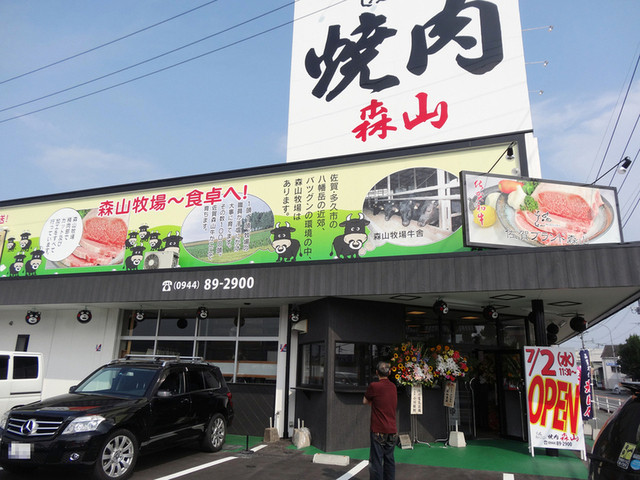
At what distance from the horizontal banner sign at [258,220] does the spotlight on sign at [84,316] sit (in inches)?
55.7

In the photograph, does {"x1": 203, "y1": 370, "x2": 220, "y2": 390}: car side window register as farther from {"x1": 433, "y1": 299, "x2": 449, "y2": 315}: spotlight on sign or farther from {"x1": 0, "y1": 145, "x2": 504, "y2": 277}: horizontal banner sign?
{"x1": 433, "y1": 299, "x2": 449, "y2": 315}: spotlight on sign

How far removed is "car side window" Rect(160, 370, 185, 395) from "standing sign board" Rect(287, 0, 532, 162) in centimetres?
945

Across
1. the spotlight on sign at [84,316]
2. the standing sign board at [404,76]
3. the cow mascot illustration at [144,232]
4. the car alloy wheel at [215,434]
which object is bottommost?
the car alloy wheel at [215,434]

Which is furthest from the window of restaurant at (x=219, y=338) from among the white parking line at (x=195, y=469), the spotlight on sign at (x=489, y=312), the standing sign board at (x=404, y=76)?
the standing sign board at (x=404, y=76)

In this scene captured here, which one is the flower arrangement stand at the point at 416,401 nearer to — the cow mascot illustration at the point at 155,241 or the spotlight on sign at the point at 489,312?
the spotlight on sign at the point at 489,312

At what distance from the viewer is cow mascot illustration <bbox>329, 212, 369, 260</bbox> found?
12023 mm

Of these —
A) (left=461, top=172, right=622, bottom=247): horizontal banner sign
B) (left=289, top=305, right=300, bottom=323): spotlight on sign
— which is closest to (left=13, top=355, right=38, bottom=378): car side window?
(left=289, top=305, right=300, bottom=323): spotlight on sign

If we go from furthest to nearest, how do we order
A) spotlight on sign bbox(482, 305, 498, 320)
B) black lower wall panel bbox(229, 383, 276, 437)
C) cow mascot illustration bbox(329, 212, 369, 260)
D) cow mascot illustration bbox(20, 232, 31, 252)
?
1. cow mascot illustration bbox(20, 232, 31, 252)
2. cow mascot illustration bbox(329, 212, 369, 260)
3. black lower wall panel bbox(229, 383, 276, 437)
4. spotlight on sign bbox(482, 305, 498, 320)

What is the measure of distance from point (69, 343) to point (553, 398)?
541 inches

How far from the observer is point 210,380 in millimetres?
9594

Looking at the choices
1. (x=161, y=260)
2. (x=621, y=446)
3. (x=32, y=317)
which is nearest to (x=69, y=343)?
(x=32, y=317)

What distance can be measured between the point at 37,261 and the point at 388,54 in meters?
14.2

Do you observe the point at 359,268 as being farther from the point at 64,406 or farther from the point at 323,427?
the point at 64,406

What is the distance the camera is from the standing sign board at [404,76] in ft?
49.1
